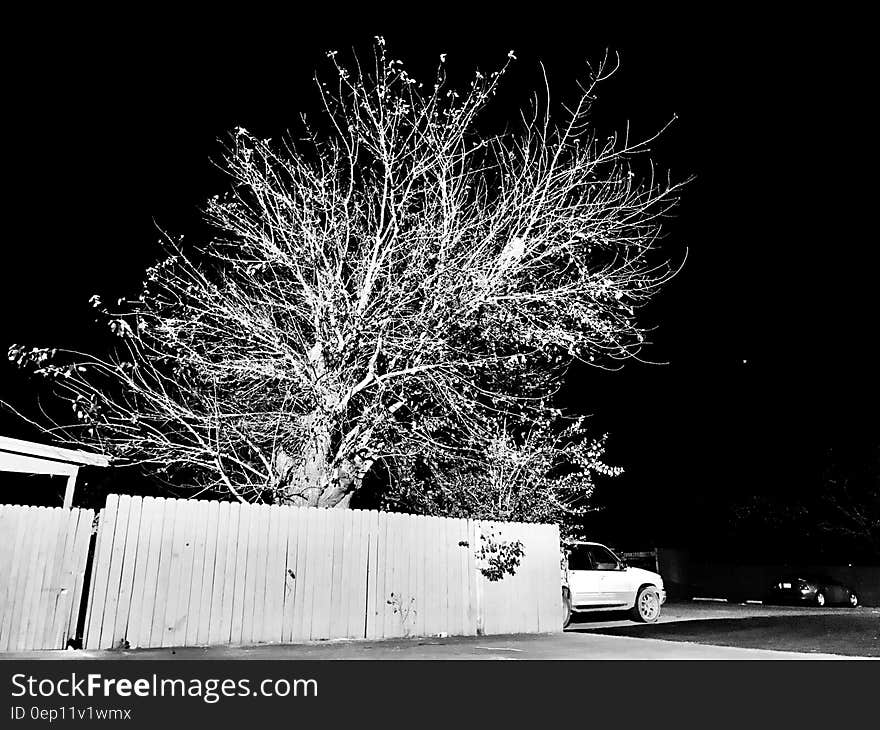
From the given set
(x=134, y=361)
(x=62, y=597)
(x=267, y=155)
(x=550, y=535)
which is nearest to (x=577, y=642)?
(x=550, y=535)

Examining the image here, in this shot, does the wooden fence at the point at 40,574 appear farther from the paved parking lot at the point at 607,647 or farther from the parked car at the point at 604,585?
the parked car at the point at 604,585

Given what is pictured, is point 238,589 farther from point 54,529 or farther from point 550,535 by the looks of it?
point 550,535

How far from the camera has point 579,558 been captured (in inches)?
588

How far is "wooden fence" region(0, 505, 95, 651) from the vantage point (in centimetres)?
788

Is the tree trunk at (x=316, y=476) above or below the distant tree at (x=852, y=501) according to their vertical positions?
below

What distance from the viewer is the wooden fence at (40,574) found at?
25.8 feet

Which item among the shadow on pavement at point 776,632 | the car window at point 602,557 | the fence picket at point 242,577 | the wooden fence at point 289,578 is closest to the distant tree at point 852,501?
the shadow on pavement at point 776,632

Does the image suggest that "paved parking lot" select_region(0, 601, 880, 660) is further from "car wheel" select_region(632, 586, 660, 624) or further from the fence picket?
"car wheel" select_region(632, 586, 660, 624)

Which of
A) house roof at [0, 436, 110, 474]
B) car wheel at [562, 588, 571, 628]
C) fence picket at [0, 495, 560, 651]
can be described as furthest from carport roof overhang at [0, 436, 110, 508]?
car wheel at [562, 588, 571, 628]

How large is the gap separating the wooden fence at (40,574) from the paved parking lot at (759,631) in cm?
771

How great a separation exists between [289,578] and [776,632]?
7.81 metres

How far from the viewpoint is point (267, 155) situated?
450 inches
